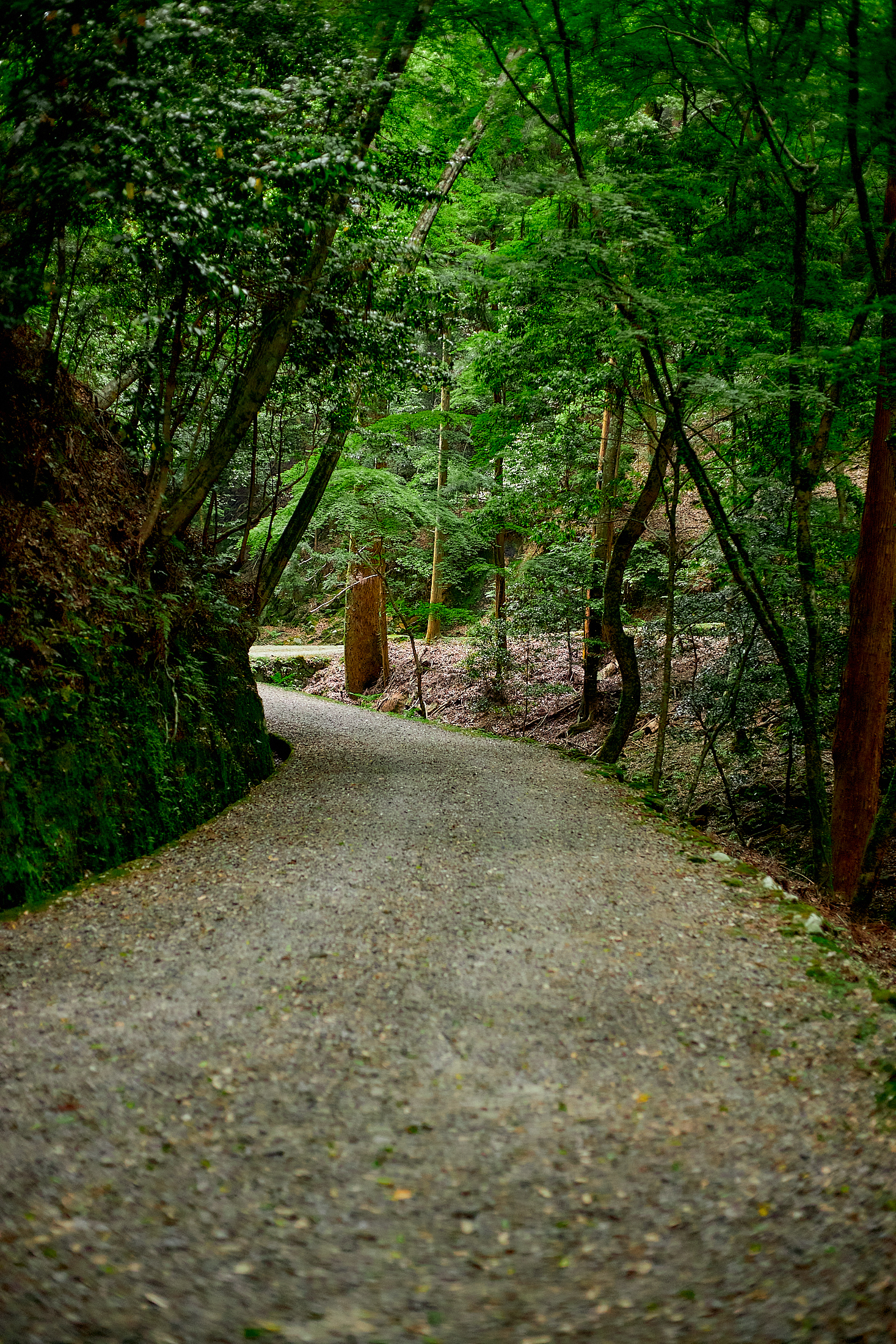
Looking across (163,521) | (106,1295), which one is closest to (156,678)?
(163,521)

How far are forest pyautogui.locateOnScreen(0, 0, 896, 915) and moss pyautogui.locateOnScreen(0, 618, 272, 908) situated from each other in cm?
2

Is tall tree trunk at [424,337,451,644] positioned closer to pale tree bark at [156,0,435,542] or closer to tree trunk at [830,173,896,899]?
pale tree bark at [156,0,435,542]

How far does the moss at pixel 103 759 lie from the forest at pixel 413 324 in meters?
0.02

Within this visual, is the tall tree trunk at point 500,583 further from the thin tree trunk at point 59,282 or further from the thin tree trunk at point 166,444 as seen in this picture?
the thin tree trunk at point 59,282

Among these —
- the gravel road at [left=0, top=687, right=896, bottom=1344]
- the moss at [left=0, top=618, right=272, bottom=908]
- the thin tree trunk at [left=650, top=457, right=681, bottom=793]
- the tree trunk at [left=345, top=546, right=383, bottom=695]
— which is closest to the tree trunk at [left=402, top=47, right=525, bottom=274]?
the thin tree trunk at [left=650, top=457, right=681, bottom=793]

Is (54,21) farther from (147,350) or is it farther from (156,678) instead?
(156,678)

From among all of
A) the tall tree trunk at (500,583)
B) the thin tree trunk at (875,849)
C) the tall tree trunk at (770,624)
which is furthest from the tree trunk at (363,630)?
the thin tree trunk at (875,849)

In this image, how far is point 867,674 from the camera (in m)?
7.20

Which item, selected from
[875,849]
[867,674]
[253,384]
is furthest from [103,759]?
[867,674]

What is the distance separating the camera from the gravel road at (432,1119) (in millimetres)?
1969

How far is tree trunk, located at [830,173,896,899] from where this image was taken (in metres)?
7.10

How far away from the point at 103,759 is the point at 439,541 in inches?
600

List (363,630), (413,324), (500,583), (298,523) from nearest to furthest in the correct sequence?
(413,324)
(298,523)
(500,583)
(363,630)

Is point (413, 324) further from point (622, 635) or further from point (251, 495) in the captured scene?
point (622, 635)
